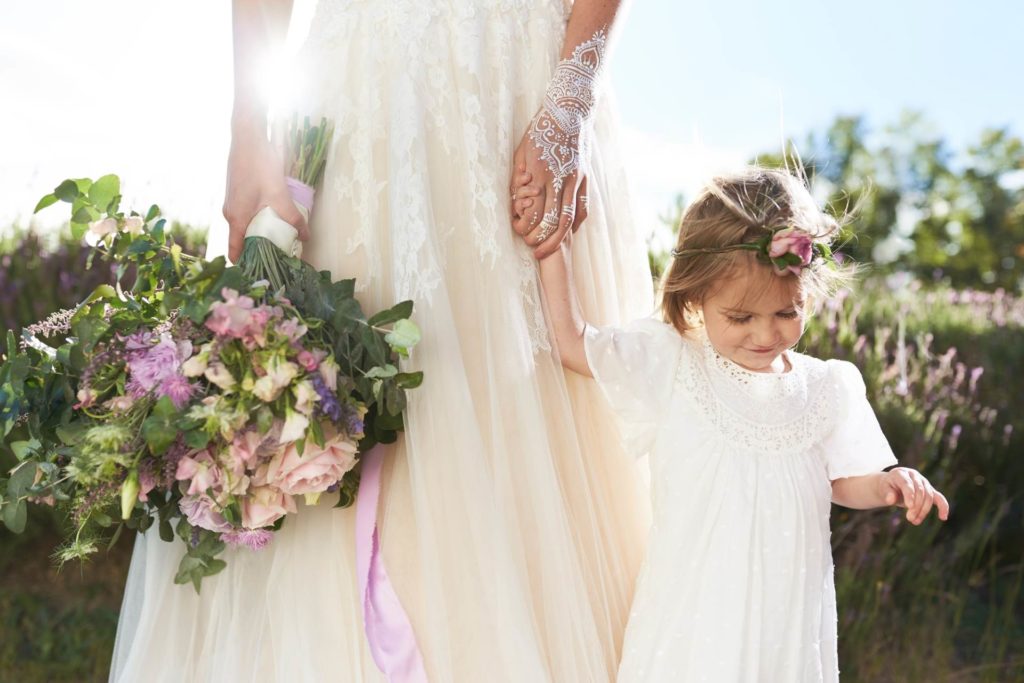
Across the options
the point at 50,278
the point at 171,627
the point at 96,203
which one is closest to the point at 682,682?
the point at 171,627

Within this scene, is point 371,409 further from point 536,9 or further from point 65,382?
point 536,9

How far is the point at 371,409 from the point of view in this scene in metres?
1.58

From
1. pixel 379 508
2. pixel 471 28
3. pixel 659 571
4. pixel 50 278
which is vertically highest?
pixel 50 278

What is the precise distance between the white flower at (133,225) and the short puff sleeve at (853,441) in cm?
145

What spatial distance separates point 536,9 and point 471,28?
0.18m

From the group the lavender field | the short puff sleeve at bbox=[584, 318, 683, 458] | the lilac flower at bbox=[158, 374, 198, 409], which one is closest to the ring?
the short puff sleeve at bbox=[584, 318, 683, 458]

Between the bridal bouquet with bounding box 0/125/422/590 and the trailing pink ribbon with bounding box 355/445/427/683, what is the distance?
4 cm

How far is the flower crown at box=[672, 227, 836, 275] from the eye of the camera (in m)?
1.80

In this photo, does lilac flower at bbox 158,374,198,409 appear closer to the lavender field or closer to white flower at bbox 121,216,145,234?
white flower at bbox 121,216,145,234

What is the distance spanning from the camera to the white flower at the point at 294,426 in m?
1.35

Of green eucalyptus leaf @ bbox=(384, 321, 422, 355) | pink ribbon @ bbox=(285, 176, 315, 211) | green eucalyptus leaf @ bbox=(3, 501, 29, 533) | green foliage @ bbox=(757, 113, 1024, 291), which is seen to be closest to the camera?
green eucalyptus leaf @ bbox=(384, 321, 422, 355)

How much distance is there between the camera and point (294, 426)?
1354 mm

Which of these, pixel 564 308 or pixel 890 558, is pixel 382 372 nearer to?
pixel 564 308

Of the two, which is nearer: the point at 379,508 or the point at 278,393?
the point at 278,393
